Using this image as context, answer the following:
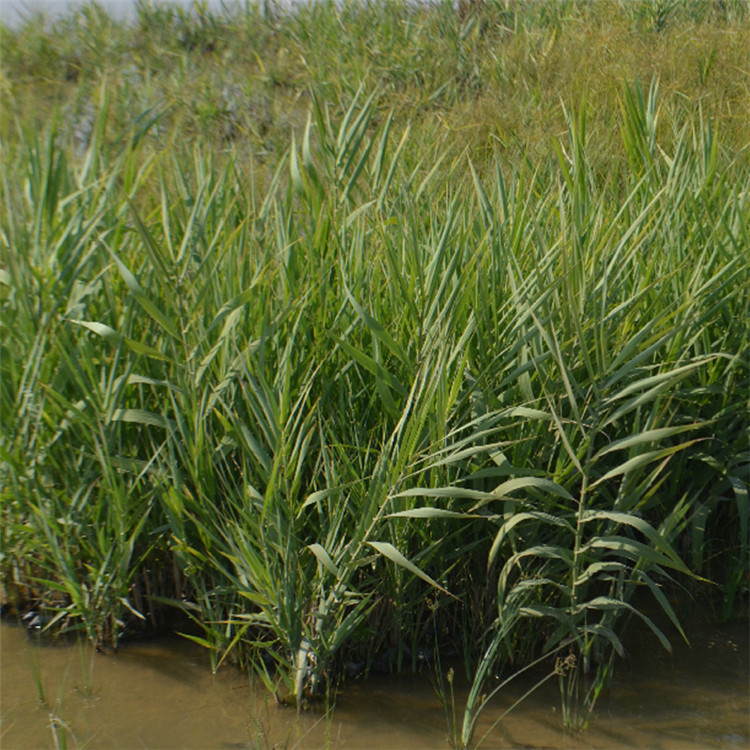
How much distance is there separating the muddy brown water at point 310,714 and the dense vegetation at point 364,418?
0.21 ft

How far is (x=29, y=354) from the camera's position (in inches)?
72.9

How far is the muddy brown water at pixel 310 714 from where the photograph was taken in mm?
1643

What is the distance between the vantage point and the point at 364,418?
6.03 ft

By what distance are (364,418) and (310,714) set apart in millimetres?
602

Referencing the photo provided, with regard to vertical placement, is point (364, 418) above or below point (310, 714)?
above

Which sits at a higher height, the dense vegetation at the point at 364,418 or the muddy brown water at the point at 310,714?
the dense vegetation at the point at 364,418

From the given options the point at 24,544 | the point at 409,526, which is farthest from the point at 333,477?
the point at 24,544

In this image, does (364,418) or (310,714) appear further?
(364,418)

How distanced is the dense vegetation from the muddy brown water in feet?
0.21

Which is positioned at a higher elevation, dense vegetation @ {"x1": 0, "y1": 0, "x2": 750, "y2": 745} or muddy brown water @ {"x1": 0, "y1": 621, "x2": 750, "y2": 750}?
dense vegetation @ {"x1": 0, "y1": 0, "x2": 750, "y2": 745}

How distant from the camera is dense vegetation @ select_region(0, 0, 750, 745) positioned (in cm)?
164

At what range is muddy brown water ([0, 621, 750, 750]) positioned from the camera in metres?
1.64

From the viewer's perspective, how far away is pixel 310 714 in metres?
1.69

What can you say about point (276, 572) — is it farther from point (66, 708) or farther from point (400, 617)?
point (66, 708)
